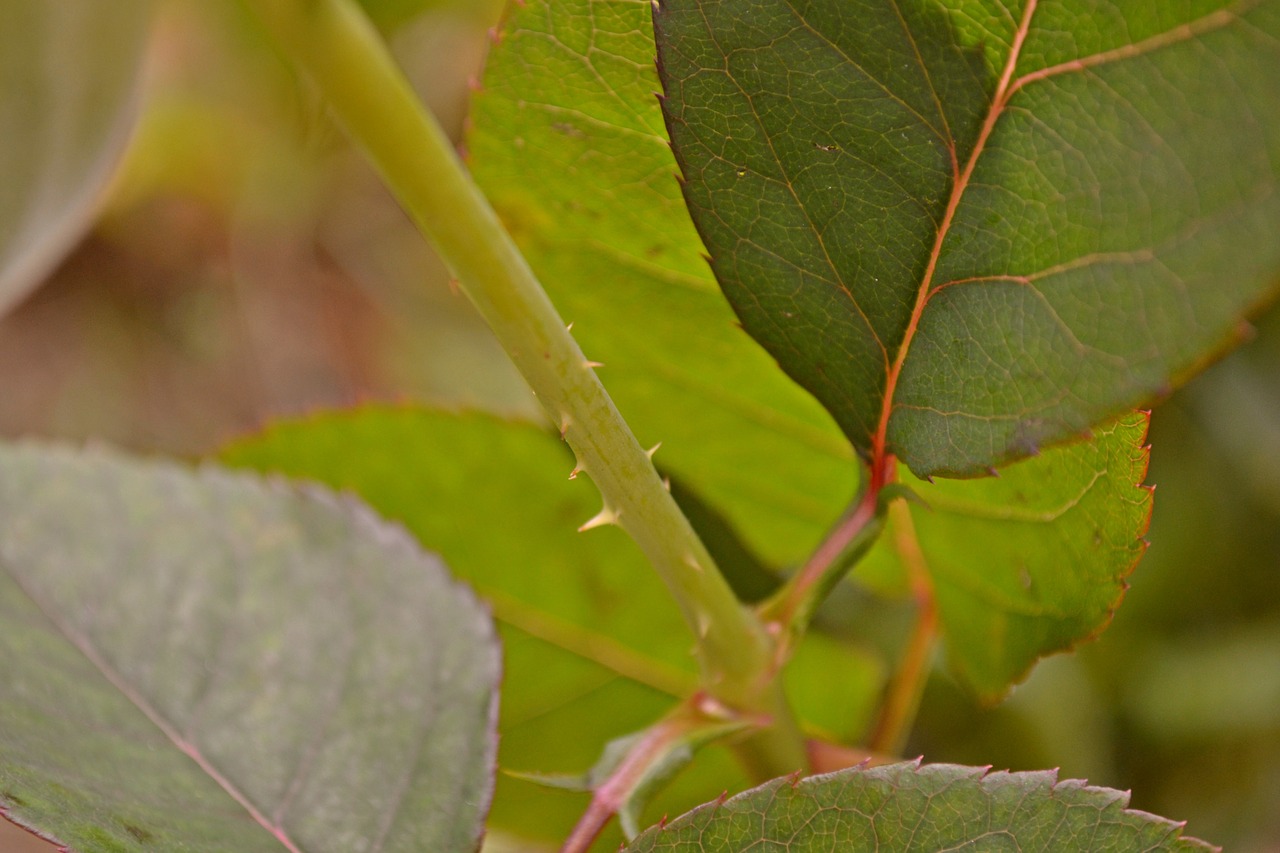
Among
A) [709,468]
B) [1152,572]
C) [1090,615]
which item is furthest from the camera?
[1152,572]

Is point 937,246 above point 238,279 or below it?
above

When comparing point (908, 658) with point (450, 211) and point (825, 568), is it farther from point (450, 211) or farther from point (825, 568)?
point (450, 211)

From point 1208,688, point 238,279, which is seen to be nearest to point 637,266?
point 1208,688

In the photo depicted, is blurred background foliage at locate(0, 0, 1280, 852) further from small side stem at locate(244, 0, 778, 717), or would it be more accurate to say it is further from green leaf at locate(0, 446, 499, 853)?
small side stem at locate(244, 0, 778, 717)


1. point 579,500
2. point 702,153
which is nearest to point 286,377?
point 579,500

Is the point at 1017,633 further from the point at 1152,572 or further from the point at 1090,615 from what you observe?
the point at 1152,572
